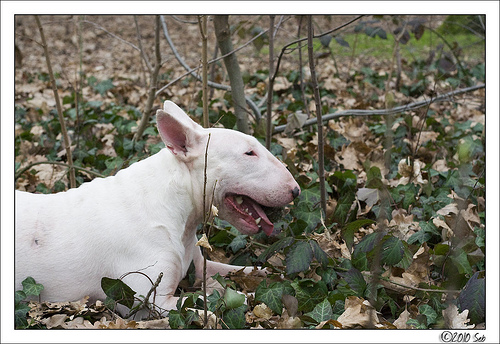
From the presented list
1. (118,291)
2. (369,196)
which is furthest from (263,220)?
(369,196)

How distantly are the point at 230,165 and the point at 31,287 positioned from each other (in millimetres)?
1083

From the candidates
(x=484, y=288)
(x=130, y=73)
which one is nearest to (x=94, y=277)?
(x=484, y=288)

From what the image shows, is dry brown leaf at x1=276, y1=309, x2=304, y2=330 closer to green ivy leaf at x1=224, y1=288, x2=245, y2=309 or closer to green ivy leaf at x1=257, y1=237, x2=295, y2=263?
green ivy leaf at x1=224, y1=288, x2=245, y2=309

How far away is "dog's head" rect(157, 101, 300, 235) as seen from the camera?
265 cm

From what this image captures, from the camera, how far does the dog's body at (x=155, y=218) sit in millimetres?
2650

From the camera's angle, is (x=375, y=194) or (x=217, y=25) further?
(x=217, y=25)

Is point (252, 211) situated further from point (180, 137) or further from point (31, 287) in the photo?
point (31, 287)

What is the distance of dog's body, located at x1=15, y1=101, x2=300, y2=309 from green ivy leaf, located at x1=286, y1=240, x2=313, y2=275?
212mm

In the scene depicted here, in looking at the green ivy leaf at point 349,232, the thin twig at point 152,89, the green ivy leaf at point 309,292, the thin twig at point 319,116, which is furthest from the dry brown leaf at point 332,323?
the thin twig at point 152,89

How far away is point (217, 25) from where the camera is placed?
4.27 metres

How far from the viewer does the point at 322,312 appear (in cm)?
250

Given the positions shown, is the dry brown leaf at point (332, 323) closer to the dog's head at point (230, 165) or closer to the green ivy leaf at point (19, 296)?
the dog's head at point (230, 165)

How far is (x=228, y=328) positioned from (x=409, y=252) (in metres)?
0.96

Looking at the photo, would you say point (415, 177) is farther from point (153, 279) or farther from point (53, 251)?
point (53, 251)
